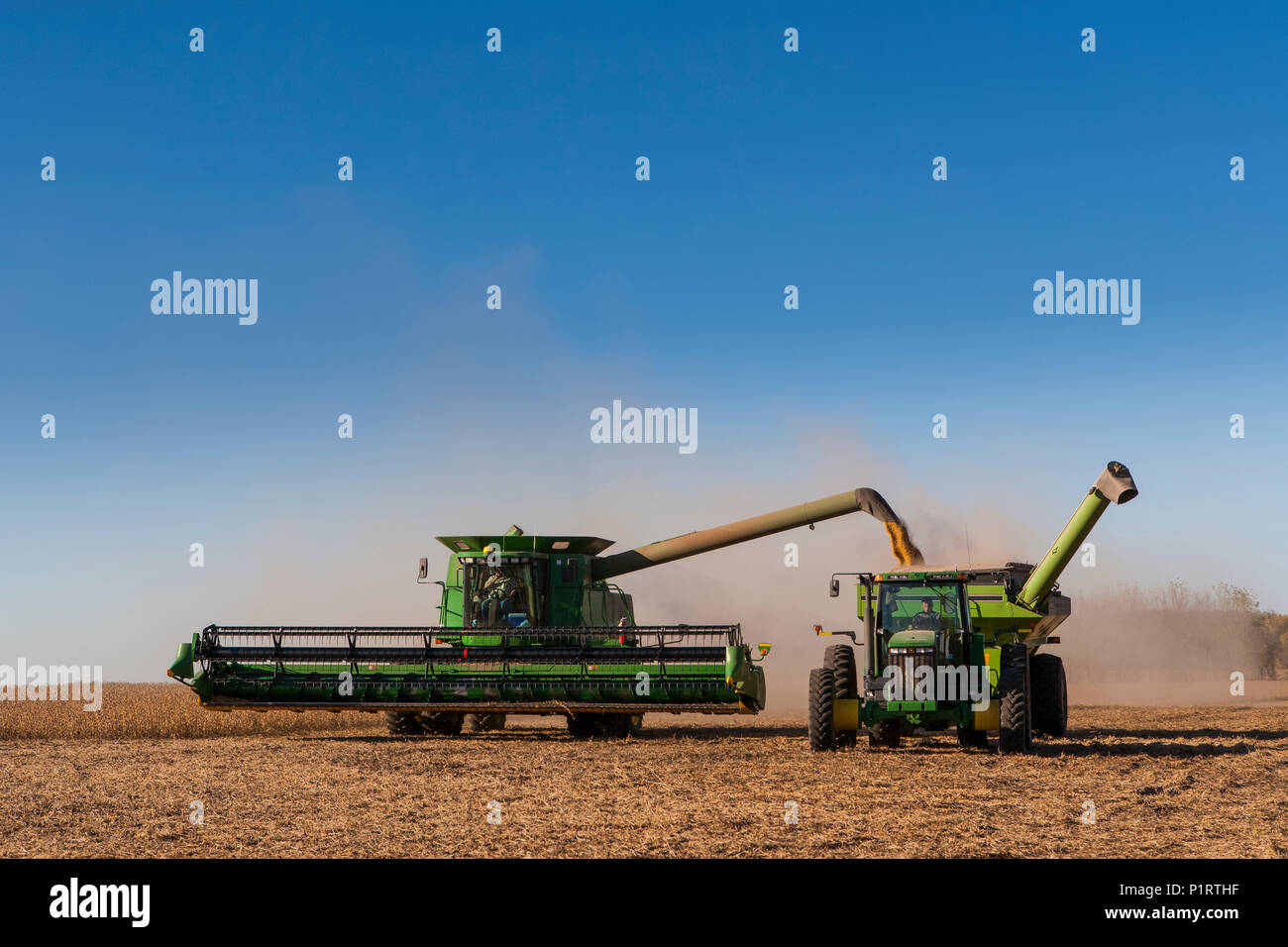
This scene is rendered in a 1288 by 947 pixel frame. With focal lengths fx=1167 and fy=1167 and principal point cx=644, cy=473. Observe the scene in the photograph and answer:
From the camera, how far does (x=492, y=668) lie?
1538 centimetres

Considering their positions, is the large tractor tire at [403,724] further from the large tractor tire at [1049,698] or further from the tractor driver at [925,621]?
the large tractor tire at [1049,698]

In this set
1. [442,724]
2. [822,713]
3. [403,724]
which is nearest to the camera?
[822,713]

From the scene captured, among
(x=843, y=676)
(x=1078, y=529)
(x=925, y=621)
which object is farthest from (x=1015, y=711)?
(x=1078, y=529)

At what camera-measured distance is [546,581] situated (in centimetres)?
1777

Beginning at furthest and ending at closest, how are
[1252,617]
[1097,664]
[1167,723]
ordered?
[1252,617] → [1097,664] → [1167,723]

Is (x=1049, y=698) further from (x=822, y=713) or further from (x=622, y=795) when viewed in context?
(x=622, y=795)

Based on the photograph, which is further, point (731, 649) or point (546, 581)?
point (546, 581)

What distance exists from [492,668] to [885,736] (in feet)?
16.8

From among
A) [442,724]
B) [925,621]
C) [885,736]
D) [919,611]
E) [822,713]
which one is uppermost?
[919,611]
